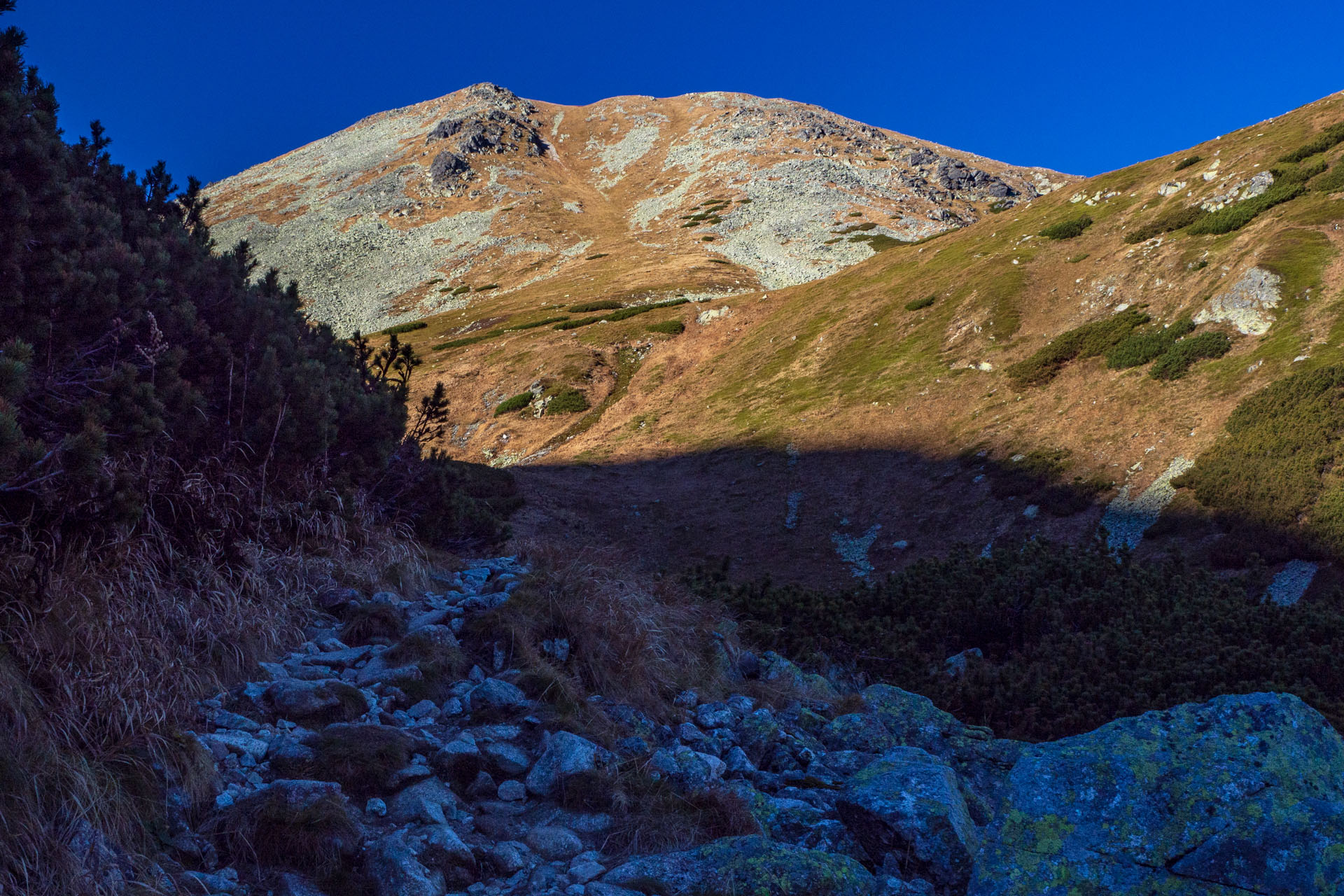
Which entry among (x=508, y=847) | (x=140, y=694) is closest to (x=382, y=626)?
(x=140, y=694)

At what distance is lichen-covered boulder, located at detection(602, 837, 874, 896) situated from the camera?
168 inches

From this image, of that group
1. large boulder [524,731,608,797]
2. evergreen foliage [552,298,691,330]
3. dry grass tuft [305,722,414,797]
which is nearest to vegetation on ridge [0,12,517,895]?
dry grass tuft [305,722,414,797]

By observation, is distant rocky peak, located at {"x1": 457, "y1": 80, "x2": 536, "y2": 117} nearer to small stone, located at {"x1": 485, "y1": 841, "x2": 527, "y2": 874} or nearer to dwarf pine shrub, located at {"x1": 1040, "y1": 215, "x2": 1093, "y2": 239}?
dwarf pine shrub, located at {"x1": 1040, "y1": 215, "x2": 1093, "y2": 239}

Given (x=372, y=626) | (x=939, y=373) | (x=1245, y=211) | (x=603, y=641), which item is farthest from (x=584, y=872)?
(x=1245, y=211)

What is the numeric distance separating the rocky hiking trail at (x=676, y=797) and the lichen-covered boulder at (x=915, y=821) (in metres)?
0.01

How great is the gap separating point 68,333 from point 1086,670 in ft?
36.8

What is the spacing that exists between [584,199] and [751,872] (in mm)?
141986

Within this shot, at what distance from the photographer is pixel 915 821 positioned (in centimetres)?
487

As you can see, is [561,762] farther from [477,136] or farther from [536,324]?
[477,136]

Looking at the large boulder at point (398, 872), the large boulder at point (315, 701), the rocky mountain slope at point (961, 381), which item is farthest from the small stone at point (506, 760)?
the rocky mountain slope at point (961, 381)

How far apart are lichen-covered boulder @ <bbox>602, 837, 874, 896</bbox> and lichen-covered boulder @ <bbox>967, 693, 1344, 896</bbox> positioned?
781mm

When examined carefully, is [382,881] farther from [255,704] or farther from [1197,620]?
[1197,620]

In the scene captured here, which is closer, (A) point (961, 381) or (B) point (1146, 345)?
(B) point (1146, 345)

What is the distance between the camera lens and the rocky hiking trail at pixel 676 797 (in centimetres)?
379
